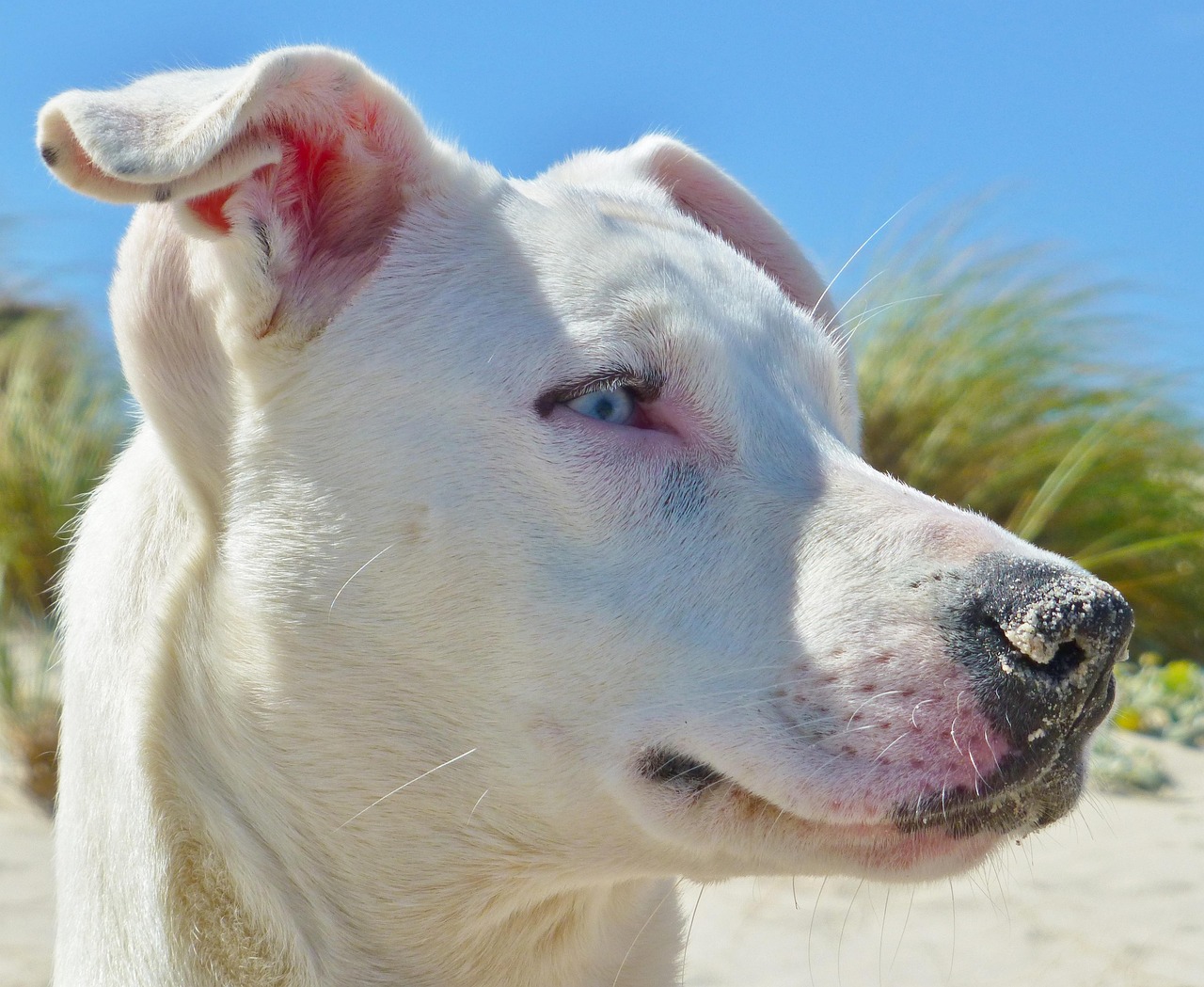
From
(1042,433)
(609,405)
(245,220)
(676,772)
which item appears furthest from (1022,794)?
(1042,433)

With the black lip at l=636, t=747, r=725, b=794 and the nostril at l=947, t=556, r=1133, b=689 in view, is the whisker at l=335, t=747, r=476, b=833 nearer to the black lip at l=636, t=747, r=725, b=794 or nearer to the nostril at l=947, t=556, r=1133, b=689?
the black lip at l=636, t=747, r=725, b=794

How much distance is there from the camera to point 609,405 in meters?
2.04

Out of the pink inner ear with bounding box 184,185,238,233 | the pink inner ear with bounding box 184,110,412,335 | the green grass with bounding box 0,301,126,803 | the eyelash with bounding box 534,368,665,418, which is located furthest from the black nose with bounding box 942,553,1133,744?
the green grass with bounding box 0,301,126,803

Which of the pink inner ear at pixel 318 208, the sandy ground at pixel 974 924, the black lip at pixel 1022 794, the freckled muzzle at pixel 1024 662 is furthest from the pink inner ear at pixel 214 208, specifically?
the sandy ground at pixel 974 924

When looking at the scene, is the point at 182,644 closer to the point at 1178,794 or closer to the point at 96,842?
the point at 96,842

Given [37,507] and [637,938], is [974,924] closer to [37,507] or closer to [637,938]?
[637,938]

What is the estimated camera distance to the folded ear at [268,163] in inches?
70.6

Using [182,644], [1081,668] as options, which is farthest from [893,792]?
[182,644]

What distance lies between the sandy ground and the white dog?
2073 millimetres

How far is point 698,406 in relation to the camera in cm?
204

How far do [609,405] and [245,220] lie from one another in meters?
0.66

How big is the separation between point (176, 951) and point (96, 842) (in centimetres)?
27

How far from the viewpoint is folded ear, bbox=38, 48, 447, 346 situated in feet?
5.88

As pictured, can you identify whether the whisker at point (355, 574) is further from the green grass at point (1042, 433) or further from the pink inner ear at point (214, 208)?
the green grass at point (1042, 433)
